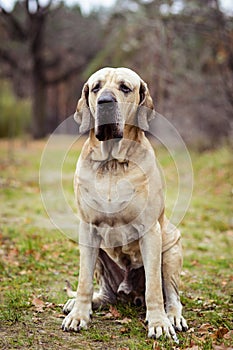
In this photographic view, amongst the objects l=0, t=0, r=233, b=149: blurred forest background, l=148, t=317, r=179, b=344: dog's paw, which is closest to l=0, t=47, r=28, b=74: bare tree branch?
l=0, t=0, r=233, b=149: blurred forest background

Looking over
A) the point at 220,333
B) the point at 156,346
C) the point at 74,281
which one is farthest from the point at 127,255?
the point at 74,281

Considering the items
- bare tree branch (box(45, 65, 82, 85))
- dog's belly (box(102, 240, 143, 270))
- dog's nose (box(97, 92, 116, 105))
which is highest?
bare tree branch (box(45, 65, 82, 85))

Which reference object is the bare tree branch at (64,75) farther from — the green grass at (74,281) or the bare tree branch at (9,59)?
the green grass at (74,281)

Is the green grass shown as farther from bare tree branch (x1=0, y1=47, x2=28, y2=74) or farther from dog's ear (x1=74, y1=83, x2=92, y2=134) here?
A: bare tree branch (x1=0, y1=47, x2=28, y2=74)

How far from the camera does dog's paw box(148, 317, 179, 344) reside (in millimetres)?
3340

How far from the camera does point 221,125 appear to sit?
1605cm

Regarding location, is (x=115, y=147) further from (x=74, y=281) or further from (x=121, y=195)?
(x=74, y=281)

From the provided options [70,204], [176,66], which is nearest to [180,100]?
[176,66]

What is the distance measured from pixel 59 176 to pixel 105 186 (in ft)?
31.0

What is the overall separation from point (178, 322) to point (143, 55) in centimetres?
1657

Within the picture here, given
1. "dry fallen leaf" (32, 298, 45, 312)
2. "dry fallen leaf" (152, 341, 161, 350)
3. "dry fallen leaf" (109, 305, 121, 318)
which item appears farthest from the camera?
"dry fallen leaf" (32, 298, 45, 312)

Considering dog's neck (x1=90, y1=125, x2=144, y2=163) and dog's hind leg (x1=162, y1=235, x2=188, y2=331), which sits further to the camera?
dog's hind leg (x1=162, y1=235, x2=188, y2=331)

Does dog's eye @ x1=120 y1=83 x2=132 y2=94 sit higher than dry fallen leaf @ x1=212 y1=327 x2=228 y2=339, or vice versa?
dog's eye @ x1=120 y1=83 x2=132 y2=94

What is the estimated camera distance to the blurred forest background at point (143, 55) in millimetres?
13148
